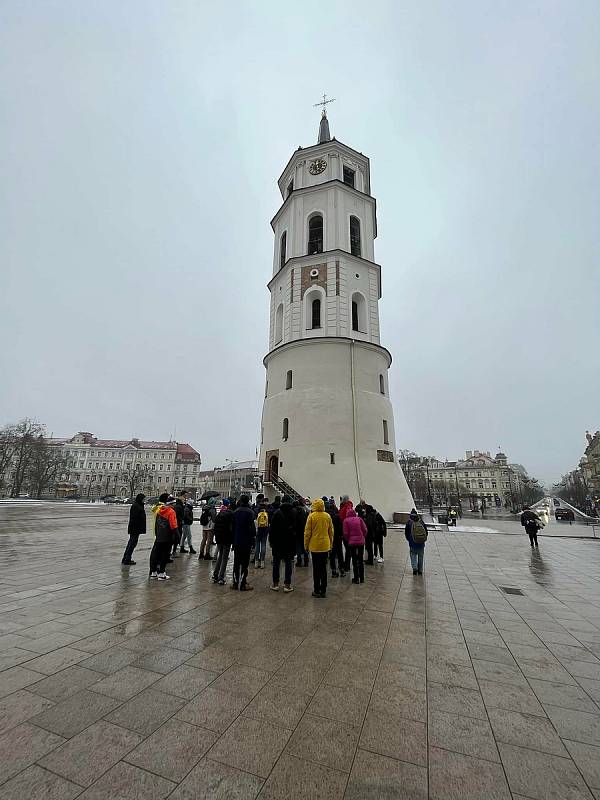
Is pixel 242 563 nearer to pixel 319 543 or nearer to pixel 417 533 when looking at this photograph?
pixel 319 543

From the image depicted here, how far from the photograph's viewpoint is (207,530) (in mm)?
10922

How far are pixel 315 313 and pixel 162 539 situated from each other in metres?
21.5

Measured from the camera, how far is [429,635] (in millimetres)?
5223

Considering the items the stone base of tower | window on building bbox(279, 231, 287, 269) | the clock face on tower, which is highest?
the clock face on tower

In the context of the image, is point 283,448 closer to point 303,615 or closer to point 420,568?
point 420,568

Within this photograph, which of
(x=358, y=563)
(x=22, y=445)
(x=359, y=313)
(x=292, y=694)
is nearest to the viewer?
(x=292, y=694)

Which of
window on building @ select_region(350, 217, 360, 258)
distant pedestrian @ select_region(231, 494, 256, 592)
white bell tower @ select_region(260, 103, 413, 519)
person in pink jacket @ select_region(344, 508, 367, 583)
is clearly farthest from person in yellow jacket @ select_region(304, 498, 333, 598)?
→ window on building @ select_region(350, 217, 360, 258)

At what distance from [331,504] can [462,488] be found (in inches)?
4311

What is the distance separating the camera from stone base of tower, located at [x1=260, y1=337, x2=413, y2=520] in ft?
72.4

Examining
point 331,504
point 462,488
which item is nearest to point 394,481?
point 331,504

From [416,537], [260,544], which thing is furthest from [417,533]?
[260,544]

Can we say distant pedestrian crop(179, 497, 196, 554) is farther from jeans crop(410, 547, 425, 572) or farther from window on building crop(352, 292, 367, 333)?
window on building crop(352, 292, 367, 333)

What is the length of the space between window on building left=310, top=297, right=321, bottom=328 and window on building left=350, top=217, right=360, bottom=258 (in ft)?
17.4

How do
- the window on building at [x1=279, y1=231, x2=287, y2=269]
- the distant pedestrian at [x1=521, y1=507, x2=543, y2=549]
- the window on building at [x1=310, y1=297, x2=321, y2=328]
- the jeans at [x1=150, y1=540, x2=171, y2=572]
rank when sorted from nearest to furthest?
the jeans at [x1=150, y1=540, x2=171, y2=572], the distant pedestrian at [x1=521, y1=507, x2=543, y2=549], the window on building at [x1=310, y1=297, x2=321, y2=328], the window on building at [x1=279, y1=231, x2=287, y2=269]
